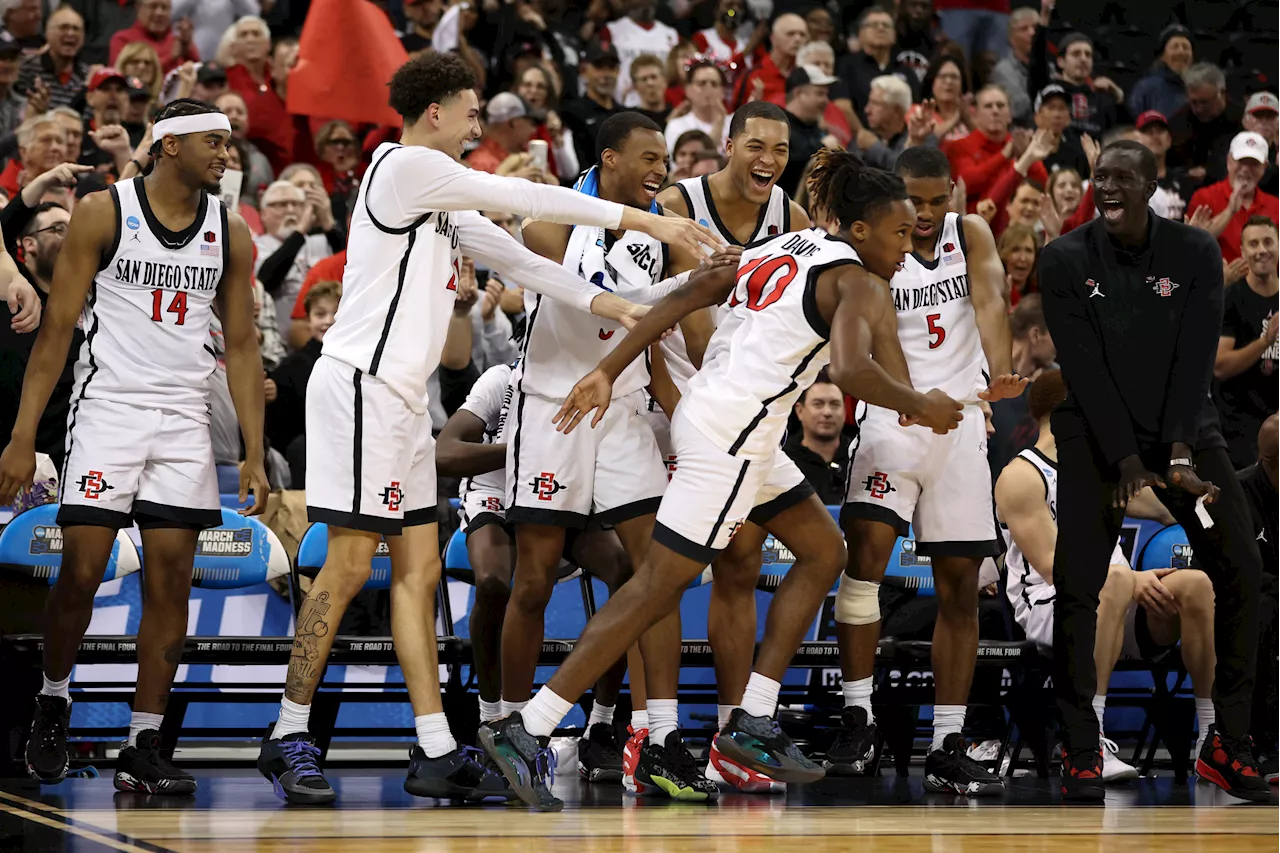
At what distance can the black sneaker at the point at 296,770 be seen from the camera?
17.7ft

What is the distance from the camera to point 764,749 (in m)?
5.65

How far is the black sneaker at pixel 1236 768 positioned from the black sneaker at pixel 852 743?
1314mm

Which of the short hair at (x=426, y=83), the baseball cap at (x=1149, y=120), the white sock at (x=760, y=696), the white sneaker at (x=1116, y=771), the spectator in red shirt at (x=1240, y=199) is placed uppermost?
the baseball cap at (x=1149, y=120)

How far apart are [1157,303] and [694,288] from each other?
1.88 meters

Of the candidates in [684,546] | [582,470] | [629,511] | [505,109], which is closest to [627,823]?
[684,546]

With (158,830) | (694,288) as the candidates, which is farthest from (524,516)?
(158,830)

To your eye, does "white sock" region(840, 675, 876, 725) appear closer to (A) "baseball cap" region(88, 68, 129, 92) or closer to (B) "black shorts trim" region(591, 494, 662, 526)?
(B) "black shorts trim" region(591, 494, 662, 526)

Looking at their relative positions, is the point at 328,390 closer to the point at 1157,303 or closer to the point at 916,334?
the point at 916,334

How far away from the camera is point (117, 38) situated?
11.9m

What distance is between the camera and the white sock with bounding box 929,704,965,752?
6.40 m

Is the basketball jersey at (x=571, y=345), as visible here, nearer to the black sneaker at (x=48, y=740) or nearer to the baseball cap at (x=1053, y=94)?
the black sneaker at (x=48, y=740)

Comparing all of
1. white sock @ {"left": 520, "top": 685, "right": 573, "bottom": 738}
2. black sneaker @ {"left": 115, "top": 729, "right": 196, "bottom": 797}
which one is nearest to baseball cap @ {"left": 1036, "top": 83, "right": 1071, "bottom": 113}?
white sock @ {"left": 520, "top": 685, "right": 573, "bottom": 738}

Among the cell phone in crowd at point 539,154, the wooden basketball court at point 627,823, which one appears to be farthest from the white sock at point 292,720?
the cell phone in crowd at point 539,154

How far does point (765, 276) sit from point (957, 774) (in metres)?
2.06
